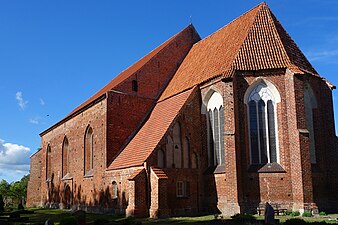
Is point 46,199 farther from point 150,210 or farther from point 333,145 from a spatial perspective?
point 333,145

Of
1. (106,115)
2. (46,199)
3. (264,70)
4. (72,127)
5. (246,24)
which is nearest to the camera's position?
(264,70)

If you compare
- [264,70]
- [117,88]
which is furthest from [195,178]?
[117,88]

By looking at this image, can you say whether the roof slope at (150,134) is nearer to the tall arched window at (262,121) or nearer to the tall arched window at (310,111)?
the tall arched window at (262,121)

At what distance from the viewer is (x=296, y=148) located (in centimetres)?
1967

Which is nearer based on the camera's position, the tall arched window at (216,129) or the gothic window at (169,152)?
the gothic window at (169,152)

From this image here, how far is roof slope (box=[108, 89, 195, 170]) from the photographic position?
22.0 m

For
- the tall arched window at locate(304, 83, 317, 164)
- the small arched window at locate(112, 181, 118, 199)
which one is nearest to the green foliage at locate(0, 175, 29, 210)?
the small arched window at locate(112, 181, 118, 199)

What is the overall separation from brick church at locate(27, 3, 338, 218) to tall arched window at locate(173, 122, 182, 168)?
0.20 feet

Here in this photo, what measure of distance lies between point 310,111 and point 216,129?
5789 millimetres

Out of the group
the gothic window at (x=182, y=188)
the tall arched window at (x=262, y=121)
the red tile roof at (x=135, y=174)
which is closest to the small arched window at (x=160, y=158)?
the red tile roof at (x=135, y=174)

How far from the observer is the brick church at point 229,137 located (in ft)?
66.0

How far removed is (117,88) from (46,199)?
60.2 ft

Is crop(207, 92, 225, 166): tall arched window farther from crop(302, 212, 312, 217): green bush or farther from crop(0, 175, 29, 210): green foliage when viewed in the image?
crop(0, 175, 29, 210): green foliage

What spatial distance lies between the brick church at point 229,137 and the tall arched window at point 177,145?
0.20ft
